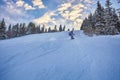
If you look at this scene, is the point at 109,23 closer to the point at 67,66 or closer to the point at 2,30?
the point at 67,66

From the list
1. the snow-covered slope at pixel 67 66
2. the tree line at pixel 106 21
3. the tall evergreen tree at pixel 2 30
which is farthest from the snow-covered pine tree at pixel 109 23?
the tall evergreen tree at pixel 2 30

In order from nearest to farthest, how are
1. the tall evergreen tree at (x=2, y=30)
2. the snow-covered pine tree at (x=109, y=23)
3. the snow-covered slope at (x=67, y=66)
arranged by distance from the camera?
the snow-covered slope at (x=67, y=66)
the snow-covered pine tree at (x=109, y=23)
the tall evergreen tree at (x=2, y=30)

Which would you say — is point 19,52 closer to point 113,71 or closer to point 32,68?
point 32,68

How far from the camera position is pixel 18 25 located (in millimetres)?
97062

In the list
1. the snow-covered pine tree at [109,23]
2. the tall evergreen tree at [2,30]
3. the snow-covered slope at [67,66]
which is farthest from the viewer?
the tall evergreen tree at [2,30]

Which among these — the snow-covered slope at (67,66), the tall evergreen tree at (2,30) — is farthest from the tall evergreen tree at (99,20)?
the tall evergreen tree at (2,30)

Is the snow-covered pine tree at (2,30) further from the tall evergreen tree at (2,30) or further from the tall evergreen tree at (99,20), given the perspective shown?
the tall evergreen tree at (99,20)

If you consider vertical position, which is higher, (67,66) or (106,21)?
(106,21)

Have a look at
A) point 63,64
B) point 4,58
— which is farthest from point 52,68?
point 4,58

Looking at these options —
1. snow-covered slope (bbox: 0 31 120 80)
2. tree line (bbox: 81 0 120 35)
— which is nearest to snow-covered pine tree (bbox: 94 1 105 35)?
tree line (bbox: 81 0 120 35)

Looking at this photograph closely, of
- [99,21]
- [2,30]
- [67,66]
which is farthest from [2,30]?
[67,66]

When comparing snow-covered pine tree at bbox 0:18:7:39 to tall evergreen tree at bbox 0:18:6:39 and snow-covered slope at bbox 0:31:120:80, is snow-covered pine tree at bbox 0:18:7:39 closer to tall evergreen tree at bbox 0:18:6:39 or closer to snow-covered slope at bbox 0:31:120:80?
tall evergreen tree at bbox 0:18:6:39

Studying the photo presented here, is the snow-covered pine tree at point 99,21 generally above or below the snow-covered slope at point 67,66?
above

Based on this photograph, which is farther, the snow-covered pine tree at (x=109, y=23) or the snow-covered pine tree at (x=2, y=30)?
the snow-covered pine tree at (x=2, y=30)
